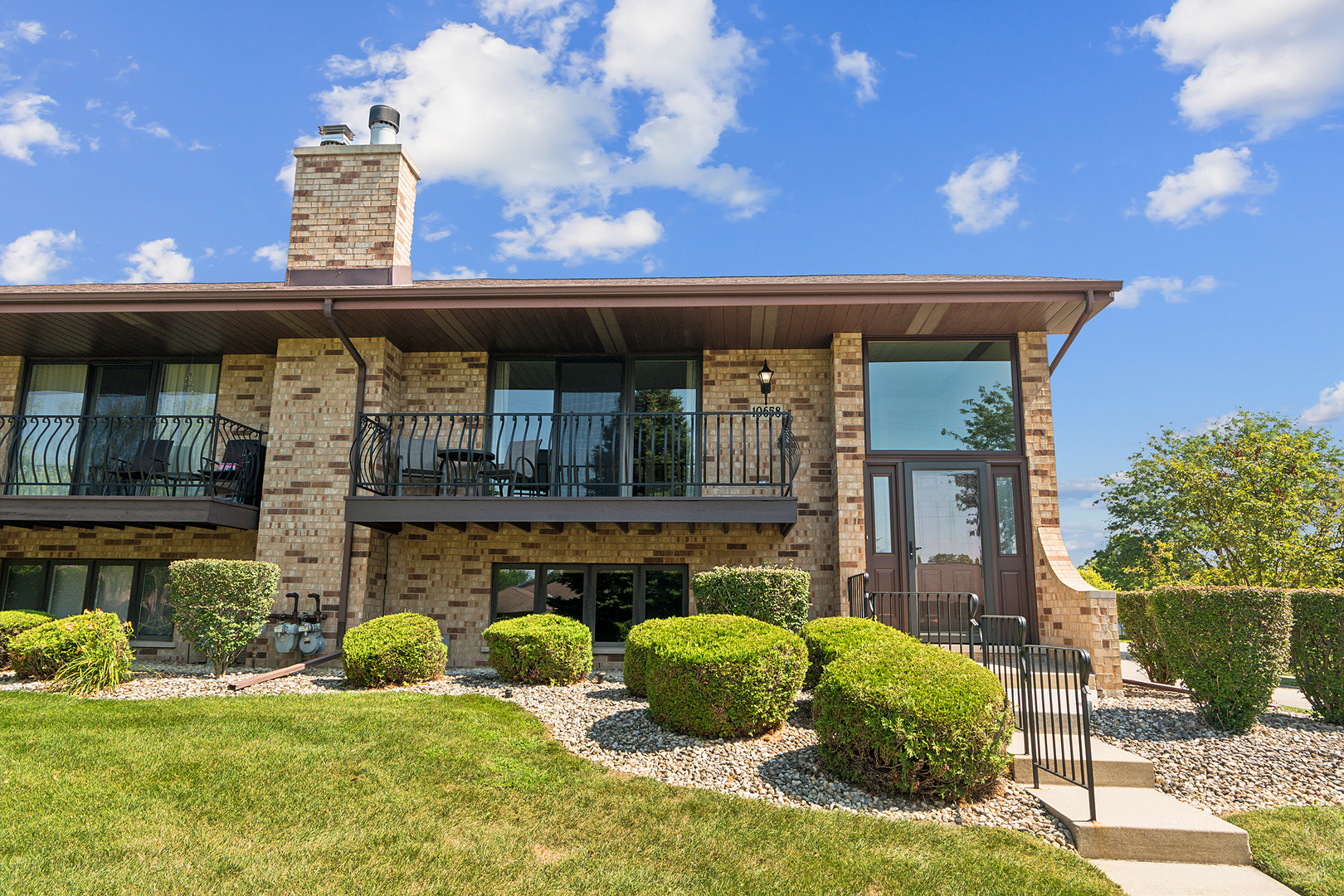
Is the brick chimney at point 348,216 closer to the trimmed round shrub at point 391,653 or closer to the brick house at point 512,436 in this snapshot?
the brick house at point 512,436

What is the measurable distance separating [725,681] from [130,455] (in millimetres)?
8974

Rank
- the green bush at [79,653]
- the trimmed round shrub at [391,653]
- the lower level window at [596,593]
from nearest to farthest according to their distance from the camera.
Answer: the green bush at [79,653]
the trimmed round shrub at [391,653]
the lower level window at [596,593]

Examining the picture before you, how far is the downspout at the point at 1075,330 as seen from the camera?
25.8ft

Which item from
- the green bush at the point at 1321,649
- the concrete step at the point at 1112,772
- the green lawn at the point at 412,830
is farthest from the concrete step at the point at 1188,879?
the green bush at the point at 1321,649

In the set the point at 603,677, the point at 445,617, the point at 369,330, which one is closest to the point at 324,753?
the point at 603,677

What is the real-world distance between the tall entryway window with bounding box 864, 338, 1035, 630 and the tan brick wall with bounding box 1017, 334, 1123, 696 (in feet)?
0.45

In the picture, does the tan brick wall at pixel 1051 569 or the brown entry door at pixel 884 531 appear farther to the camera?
the brown entry door at pixel 884 531

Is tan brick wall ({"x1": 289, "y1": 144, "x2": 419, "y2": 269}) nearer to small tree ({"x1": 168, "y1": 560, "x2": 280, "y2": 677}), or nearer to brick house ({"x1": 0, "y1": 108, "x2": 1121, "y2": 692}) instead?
brick house ({"x1": 0, "y1": 108, "x2": 1121, "y2": 692})

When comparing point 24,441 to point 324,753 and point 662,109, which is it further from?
point 662,109

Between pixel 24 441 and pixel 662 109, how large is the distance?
10194mm

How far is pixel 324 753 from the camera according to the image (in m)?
4.57

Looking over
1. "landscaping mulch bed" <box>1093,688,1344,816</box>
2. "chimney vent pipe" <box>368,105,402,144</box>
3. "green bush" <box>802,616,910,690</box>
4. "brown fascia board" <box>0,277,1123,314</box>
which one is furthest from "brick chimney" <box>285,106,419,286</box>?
"landscaping mulch bed" <box>1093,688,1344,816</box>

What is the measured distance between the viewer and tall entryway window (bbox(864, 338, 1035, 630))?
8523 mm

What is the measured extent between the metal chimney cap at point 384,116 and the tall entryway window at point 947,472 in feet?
23.6
